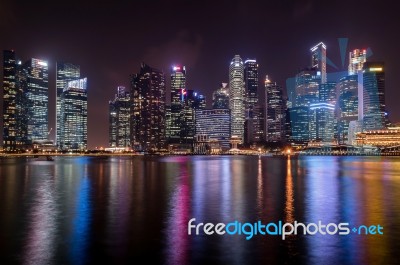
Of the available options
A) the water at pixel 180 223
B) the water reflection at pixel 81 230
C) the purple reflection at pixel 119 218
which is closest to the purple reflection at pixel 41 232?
the water at pixel 180 223

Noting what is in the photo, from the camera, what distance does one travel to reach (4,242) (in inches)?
754

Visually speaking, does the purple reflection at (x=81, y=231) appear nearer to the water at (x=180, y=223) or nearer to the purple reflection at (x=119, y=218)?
the water at (x=180, y=223)

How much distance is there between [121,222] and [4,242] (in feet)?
22.8

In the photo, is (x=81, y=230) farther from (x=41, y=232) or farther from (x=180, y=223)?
(x=180, y=223)

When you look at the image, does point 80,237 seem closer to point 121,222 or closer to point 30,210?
point 121,222

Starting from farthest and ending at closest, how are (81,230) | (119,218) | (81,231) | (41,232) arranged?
(119,218) < (81,230) < (81,231) < (41,232)

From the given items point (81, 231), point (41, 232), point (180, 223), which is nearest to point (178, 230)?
point (180, 223)

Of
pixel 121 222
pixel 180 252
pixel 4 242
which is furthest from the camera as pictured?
pixel 121 222

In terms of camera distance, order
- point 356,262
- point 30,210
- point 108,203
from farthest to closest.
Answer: point 108,203 < point 30,210 < point 356,262

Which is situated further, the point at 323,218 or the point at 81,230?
the point at 323,218

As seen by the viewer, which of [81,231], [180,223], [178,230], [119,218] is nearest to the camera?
[81,231]

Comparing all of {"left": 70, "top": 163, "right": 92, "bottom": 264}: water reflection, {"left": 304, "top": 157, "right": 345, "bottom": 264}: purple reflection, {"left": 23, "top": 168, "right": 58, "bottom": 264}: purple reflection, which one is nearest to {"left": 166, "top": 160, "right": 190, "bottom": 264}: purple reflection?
{"left": 70, "top": 163, "right": 92, "bottom": 264}: water reflection

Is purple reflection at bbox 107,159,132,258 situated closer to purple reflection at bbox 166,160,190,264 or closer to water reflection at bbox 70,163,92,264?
water reflection at bbox 70,163,92,264

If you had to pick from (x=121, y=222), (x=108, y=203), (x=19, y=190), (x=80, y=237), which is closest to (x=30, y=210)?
(x=108, y=203)
